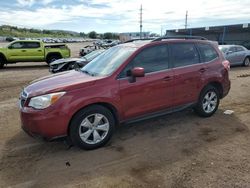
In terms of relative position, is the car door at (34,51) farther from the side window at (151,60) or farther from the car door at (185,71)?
the side window at (151,60)

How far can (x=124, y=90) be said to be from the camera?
15.5 ft

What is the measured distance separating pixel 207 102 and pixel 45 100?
12.1 ft

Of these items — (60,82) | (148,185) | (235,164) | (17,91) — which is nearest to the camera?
(148,185)

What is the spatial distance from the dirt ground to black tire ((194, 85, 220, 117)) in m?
0.19

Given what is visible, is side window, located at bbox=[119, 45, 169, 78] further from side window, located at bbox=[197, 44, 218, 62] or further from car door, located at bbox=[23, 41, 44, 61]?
car door, located at bbox=[23, 41, 44, 61]

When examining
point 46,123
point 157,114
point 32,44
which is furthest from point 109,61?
point 32,44

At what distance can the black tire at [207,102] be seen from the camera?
6.07 m

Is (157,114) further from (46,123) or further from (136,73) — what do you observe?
(46,123)

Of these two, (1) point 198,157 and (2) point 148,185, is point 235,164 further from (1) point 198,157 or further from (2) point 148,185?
(2) point 148,185

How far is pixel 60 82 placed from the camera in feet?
15.3

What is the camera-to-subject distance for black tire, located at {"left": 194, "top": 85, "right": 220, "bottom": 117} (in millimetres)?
6074

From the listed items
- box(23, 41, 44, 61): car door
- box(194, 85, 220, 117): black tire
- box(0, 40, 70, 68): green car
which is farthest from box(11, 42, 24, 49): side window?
box(194, 85, 220, 117): black tire

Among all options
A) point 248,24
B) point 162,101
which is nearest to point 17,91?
point 162,101

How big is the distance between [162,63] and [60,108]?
2.20 meters
